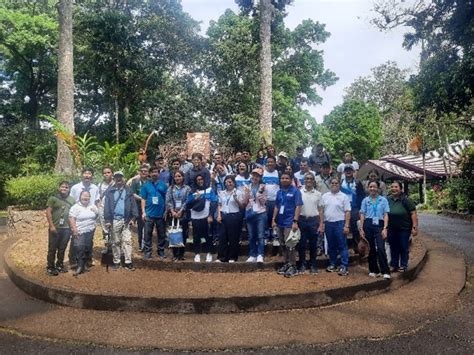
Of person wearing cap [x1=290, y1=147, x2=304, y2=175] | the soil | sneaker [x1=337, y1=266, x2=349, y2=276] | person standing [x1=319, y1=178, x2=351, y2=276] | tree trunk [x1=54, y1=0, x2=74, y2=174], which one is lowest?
the soil

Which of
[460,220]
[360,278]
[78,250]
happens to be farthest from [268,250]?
[460,220]

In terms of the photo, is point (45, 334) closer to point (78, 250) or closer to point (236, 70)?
point (78, 250)

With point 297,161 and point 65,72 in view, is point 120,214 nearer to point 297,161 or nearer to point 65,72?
point 297,161

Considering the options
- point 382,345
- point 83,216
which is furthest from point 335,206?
Result: point 83,216

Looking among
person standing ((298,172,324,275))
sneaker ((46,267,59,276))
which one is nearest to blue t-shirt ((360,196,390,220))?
person standing ((298,172,324,275))

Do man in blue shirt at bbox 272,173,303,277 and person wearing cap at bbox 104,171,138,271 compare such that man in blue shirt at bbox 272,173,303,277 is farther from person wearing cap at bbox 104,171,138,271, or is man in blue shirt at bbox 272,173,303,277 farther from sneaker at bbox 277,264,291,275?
person wearing cap at bbox 104,171,138,271

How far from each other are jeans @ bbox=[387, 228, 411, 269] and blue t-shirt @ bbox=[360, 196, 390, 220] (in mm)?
576

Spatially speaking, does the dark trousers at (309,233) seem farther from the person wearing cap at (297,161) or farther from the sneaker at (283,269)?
the person wearing cap at (297,161)

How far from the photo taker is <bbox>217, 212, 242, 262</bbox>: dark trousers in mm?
7352

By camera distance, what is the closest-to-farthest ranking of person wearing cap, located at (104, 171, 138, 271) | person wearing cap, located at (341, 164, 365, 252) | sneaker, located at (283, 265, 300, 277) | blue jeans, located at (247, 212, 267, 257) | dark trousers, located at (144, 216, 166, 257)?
sneaker, located at (283, 265, 300, 277) < blue jeans, located at (247, 212, 267, 257) < person wearing cap, located at (104, 171, 138, 271) < dark trousers, located at (144, 216, 166, 257) < person wearing cap, located at (341, 164, 365, 252)

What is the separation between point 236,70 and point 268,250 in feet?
57.7

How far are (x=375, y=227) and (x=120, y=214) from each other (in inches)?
171

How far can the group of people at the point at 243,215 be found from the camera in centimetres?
701

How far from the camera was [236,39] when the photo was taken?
2378 cm
